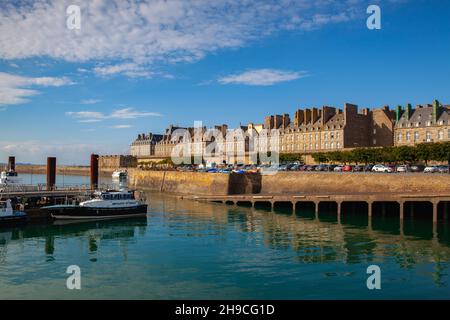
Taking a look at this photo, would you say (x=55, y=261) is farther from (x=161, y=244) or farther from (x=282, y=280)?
(x=282, y=280)

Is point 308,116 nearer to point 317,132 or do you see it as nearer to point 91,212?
point 317,132

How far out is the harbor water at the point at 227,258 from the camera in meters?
20.0

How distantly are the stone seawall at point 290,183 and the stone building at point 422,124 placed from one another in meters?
24.5

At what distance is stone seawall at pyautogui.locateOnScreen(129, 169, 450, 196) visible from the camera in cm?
4609

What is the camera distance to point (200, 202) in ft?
196

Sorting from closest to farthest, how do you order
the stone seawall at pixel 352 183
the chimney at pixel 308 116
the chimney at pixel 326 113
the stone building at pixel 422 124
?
the stone seawall at pixel 352 183
the stone building at pixel 422 124
the chimney at pixel 326 113
the chimney at pixel 308 116

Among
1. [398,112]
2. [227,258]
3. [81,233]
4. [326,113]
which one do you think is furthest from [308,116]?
[227,258]

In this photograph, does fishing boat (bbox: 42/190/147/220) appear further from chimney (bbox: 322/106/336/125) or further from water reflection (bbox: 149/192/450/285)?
chimney (bbox: 322/106/336/125)

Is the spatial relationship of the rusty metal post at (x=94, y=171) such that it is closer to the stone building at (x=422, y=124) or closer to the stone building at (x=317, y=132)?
the stone building at (x=317, y=132)

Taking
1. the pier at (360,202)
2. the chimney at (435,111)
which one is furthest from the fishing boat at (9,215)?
the chimney at (435,111)

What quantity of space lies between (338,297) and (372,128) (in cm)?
7564

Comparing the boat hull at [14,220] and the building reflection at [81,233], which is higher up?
the boat hull at [14,220]

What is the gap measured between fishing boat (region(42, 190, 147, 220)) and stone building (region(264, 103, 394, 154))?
48.7 metres
